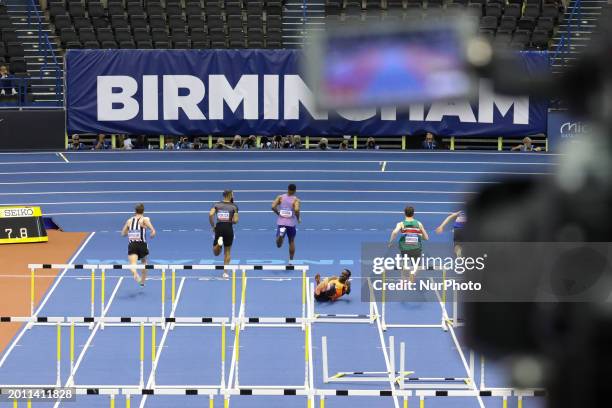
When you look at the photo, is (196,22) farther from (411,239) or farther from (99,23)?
(411,239)

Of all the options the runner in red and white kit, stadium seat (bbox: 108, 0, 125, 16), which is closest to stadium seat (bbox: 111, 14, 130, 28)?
stadium seat (bbox: 108, 0, 125, 16)

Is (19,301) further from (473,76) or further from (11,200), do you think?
(473,76)

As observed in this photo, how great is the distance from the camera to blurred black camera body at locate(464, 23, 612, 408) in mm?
1740

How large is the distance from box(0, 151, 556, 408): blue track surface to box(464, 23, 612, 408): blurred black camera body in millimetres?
6350

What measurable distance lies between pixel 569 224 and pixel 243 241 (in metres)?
21.6

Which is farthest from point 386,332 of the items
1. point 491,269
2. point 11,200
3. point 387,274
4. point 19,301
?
point 491,269

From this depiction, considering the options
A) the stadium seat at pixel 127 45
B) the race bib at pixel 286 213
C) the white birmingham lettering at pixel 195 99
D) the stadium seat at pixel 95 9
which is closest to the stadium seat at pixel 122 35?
the stadium seat at pixel 127 45

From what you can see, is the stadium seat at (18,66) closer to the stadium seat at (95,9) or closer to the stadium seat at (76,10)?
the stadium seat at (76,10)

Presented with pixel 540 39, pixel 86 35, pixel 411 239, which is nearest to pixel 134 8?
pixel 86 35

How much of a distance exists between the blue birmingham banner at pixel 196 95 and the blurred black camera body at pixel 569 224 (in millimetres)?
30238

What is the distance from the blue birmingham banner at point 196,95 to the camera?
32094 mm

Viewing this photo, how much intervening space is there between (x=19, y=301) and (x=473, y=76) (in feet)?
56.8

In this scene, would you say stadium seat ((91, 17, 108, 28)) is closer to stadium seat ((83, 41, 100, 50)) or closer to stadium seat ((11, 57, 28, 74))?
stadium seat ((83, 41, 100, 50))

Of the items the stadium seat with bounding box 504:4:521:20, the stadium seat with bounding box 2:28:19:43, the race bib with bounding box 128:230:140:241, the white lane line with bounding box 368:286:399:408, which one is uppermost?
the stadium seat with bounding box 504:4:521:20
